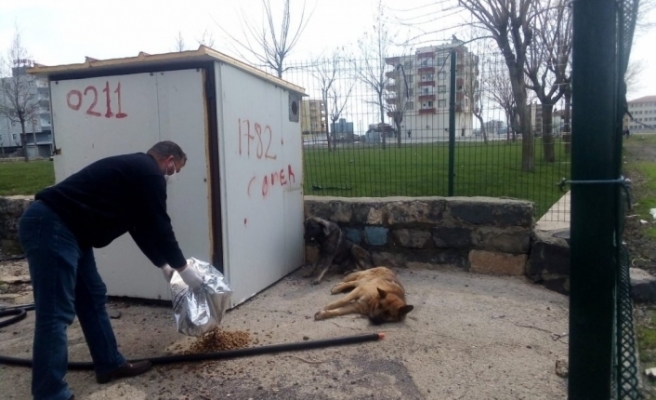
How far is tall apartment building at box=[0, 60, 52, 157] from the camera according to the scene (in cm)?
3297

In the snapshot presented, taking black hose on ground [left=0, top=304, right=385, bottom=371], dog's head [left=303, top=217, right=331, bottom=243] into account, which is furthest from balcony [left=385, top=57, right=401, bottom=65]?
black hose on ground [left=0, top=304, right=385, bottom=371]

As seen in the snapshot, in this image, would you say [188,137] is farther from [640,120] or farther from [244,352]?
[640,120]

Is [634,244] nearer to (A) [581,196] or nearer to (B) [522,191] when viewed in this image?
(B) [522,191]

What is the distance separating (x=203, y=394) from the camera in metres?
3.32

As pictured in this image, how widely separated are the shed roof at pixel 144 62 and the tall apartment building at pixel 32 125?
2530cm

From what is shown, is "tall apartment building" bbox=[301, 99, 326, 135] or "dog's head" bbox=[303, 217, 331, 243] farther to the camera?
"tall apartment building" bbox=[301, 99, 326, 135]

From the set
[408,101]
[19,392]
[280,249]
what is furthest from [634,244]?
[19,392]

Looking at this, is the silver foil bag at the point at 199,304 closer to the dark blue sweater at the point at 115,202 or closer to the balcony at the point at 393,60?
the dark blue sweater at the point at 115,202

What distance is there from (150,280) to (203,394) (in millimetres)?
1944

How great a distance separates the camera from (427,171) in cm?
721

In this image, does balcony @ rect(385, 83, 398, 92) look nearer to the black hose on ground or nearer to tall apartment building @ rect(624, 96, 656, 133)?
tall apartment building @ rect(624, 96, 656, 133)

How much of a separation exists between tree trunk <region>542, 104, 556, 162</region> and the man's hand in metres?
4.80

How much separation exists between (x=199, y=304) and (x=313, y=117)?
3869 millimetres

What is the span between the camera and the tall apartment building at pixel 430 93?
6473mm
